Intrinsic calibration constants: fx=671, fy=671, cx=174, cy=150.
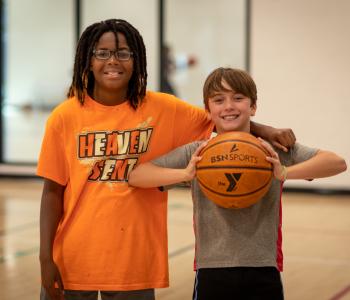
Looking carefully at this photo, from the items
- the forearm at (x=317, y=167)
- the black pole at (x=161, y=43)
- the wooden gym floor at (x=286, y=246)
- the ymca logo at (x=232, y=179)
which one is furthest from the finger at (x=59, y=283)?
the black pole at (x=161, y=43)

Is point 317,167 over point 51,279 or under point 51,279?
over

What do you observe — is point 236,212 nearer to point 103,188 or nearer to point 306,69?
point 103,188

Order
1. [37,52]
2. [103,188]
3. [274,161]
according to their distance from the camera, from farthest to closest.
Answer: [37,52]
[103,188]
[274,161]

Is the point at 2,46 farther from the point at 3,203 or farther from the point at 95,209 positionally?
the point at 95,209

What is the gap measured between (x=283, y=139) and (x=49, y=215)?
3.01 ft

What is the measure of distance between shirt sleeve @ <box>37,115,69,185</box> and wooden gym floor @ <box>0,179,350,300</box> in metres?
1.93

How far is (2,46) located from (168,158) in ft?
30.1

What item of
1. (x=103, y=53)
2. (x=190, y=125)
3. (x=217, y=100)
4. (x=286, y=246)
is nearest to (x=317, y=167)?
(x=217, y=100)

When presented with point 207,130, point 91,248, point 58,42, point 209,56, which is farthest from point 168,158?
point 58,42

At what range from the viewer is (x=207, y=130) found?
268cm

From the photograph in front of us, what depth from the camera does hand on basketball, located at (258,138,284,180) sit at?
2.30m

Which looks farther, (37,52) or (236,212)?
(37,52)

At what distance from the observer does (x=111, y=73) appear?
2.50 metres

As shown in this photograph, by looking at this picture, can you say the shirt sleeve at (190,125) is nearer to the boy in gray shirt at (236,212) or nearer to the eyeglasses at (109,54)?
the boy in gray shirt at (236,212)
